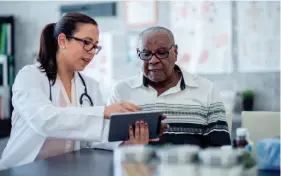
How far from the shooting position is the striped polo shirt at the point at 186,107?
6.63 feet

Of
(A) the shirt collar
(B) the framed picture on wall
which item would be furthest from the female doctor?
(B) the framed picture on wall

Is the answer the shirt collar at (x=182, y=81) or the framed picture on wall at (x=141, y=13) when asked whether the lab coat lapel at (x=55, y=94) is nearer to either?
the shirt collar at (x=182, y=81)

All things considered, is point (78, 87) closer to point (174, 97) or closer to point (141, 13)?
point (174, 97)

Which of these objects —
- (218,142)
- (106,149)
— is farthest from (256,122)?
(106,149)

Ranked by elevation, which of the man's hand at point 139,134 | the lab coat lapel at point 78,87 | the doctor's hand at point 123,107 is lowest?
the man's hand at point 139,134

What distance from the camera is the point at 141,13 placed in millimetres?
3789

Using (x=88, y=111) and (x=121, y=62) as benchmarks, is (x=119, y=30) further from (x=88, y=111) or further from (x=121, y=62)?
(x=88, y=111)

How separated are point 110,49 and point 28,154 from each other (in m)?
2.11

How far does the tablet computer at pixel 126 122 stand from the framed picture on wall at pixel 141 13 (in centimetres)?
215

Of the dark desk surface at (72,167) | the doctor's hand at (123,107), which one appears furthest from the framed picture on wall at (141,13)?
the doctor's hand at (123,107)

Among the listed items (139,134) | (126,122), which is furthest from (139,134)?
(126,122)

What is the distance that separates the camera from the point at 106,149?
1.98 m

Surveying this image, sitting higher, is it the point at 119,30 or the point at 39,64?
the point at 119,30

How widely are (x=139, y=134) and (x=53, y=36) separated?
0.69 metres
